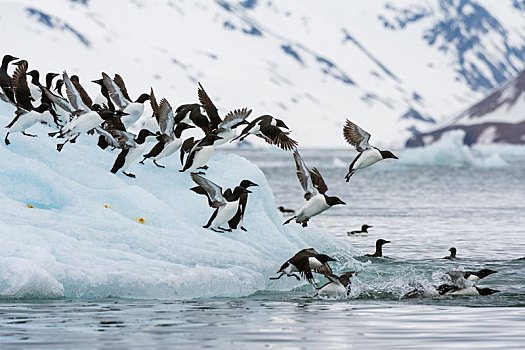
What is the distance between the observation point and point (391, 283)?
18141 mm

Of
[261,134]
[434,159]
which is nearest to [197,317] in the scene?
[261,134]

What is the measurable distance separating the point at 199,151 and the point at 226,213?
1.74m

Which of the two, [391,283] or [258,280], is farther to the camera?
[391,283]

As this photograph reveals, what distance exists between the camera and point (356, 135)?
59.0ft

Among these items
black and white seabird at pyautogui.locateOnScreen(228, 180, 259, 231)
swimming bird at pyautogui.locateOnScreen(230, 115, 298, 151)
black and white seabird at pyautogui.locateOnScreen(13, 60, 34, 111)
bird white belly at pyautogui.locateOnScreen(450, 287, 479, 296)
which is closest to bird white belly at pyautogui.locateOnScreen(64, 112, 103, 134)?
black and white seabird at pyautogui.locateOnScreen(13, 60, 34, 111)

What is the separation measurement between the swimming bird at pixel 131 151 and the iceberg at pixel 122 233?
226mm

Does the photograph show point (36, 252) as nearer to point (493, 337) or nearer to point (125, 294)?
point (125, 294)

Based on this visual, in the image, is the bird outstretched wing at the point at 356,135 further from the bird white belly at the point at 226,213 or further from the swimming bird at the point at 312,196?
the bird white belly at the point at 226,213

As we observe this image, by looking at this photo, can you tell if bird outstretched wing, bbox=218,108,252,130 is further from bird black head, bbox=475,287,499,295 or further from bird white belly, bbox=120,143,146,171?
bird black head, bbox=475,287,499,295

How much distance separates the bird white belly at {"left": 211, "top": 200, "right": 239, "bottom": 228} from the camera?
56.4ft

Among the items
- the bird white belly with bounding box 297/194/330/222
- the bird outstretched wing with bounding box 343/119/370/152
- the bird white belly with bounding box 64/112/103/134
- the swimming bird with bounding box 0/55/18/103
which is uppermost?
the swimming bird with bounding box 0/55/18/103

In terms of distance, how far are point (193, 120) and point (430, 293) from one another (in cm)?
603

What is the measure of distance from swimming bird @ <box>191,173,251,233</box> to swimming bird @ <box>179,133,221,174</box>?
46.9 inches

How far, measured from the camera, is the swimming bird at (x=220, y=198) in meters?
17.2
